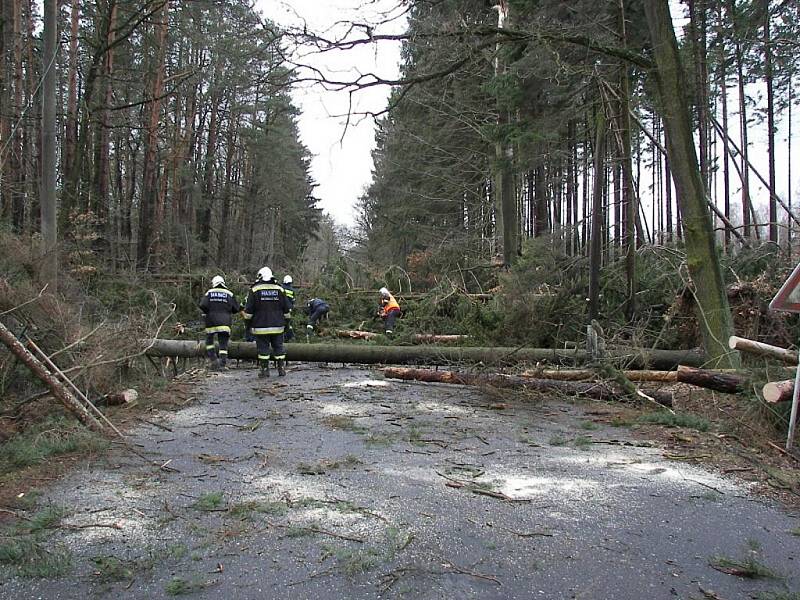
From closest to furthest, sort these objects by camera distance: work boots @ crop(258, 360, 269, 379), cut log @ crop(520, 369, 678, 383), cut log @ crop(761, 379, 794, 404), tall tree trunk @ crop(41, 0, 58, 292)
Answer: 1. cut log @ crop(761, 379, 794, 404)
2. cut log @ crop(520, 369, 678, 383)
3. work boots @ crop(258, 360, 269, 379)
4. tall tree trunk @ crop(41, 0, 58, 292)

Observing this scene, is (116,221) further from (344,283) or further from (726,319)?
(726,319)

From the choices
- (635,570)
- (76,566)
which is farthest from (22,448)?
(635,570)

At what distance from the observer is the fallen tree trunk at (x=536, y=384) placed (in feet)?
25.4

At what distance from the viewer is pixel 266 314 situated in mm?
9398

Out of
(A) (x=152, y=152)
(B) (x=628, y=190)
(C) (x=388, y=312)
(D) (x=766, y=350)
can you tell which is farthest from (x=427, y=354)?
→ (A) (x=152, y=152)

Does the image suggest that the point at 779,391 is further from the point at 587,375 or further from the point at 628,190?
the point at 628,190

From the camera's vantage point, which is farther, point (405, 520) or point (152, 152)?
point (152, 152)

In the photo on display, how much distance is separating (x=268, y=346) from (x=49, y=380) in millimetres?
4629

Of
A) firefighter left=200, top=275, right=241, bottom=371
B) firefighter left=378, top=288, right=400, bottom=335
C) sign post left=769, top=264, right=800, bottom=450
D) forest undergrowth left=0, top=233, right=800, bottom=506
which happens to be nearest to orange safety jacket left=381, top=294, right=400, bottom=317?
firefighter left=378, top=288, right=400, bottom=335

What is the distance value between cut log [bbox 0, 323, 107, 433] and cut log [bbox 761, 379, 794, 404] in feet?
19.7

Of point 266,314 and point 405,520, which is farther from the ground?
point 266,314

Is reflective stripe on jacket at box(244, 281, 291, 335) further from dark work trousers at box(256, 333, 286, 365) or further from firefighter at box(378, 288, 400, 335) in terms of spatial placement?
firefighter at box(378, 288, 400, 335)

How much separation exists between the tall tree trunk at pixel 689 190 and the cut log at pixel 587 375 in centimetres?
70

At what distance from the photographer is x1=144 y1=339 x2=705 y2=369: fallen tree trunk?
9016 millimetres
